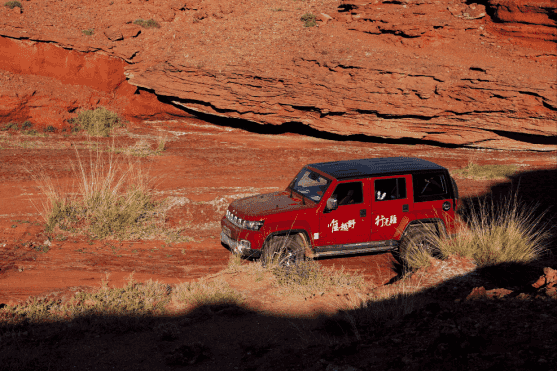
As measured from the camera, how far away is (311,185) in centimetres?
898

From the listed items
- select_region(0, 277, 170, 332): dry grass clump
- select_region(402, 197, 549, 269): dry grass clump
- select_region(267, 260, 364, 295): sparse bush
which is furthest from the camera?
select_region(402, 197, 549, 269): dry grass clump

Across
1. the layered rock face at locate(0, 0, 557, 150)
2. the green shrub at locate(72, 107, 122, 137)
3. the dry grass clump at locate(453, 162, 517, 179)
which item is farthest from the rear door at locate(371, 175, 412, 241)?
the green shrub at locate(72, 107, 122, 137)

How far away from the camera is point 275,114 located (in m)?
19.3

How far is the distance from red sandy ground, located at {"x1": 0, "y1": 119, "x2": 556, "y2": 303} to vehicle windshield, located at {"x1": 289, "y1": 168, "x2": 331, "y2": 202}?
1.58m

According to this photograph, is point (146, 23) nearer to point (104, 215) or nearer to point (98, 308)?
point (104, 215)

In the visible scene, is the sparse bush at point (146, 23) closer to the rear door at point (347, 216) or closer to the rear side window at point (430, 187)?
the rear door at point (347, 216)

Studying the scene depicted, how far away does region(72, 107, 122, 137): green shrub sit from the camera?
18812 mm

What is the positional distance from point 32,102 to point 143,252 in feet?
41.7

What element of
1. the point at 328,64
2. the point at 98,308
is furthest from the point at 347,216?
the point at 328,64

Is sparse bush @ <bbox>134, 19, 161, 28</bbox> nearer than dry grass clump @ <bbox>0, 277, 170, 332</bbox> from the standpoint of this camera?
No

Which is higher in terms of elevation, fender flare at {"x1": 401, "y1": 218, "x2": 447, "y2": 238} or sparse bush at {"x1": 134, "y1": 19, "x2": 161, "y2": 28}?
sparse bush at {"x1": 134, "y1": 19, "x2": 161, "y2": 28}

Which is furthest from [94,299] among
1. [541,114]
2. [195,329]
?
→ [541,114]

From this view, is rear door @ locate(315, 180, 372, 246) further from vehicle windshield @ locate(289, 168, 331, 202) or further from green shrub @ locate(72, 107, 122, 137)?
green shrub @ locate(72, 107, 122, 137)

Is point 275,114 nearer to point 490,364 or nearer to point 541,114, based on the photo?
point 541,114
